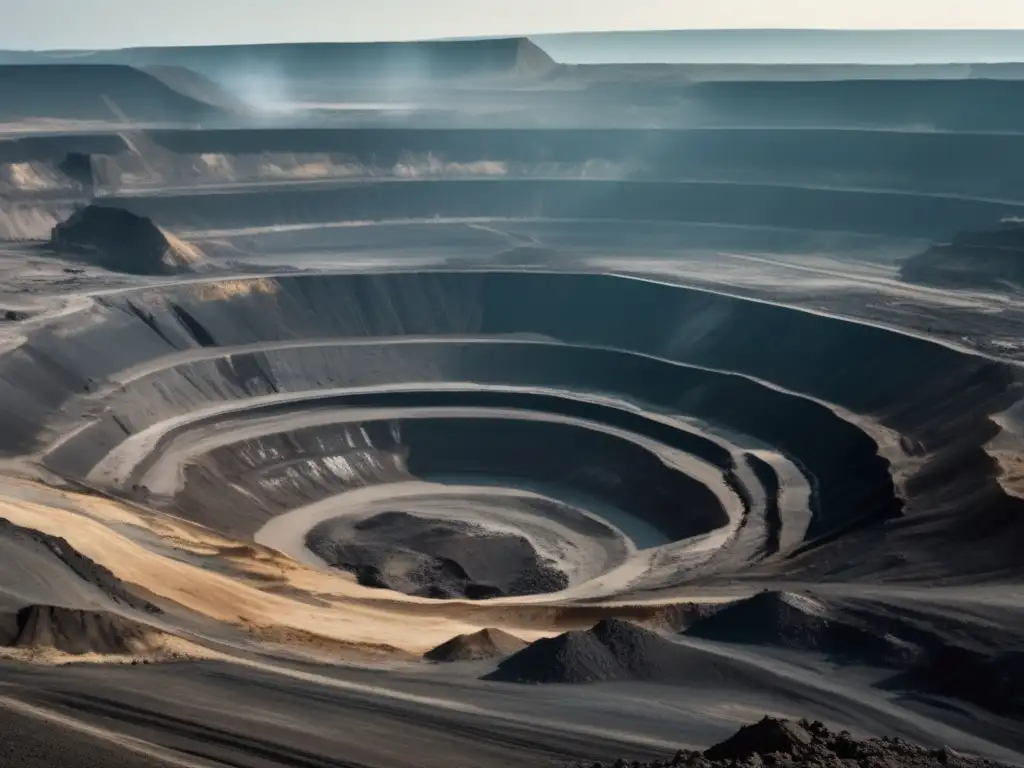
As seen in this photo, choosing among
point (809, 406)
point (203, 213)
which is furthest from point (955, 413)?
point (203, 213)

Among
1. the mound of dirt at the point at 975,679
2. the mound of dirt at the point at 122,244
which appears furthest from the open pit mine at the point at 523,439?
the mound of dirt at the point at 122,244

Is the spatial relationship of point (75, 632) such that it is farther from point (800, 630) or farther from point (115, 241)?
point (115, 241)

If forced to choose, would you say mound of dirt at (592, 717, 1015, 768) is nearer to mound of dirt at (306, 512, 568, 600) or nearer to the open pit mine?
the open pit mine

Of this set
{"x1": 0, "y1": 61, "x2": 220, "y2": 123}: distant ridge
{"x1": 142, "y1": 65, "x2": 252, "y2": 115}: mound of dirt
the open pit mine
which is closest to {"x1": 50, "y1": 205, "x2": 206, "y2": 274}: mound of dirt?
the open pit mine

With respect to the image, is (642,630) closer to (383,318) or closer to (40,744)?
(40,744)

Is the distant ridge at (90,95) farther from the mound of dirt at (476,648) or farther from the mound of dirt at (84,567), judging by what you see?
the mound of dirt at (476,648)

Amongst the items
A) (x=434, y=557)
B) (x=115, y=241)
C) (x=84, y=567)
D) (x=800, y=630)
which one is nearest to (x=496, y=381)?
(x=434, y=557)
